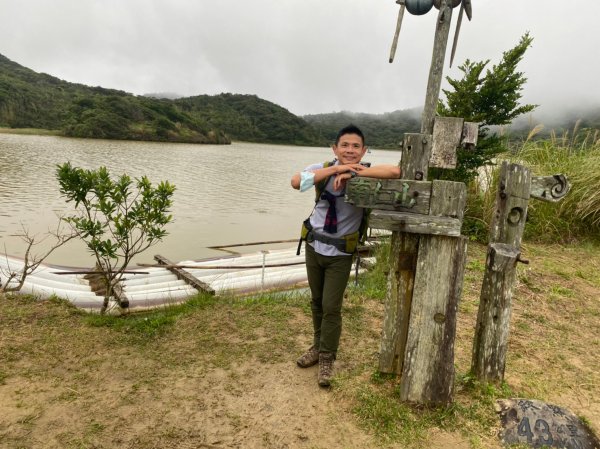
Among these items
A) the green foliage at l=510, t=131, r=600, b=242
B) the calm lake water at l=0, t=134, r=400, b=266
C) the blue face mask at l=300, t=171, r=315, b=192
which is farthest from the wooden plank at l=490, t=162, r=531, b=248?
the calm lake water at l=0, t=134, r=400, b=266

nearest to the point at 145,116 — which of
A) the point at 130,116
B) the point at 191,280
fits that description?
the point at 130,116

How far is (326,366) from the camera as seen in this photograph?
3318 mm

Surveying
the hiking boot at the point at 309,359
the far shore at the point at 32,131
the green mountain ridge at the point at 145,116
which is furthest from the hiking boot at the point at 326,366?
the far shore at the point at 32,131

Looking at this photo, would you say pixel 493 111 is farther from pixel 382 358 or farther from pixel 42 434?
pixel 42 434

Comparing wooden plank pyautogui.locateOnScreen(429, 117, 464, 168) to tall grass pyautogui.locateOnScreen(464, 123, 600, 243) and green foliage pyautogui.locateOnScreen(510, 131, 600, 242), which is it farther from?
green foliage pyautogui.locateOnScreen(510, 131, 600, 242)

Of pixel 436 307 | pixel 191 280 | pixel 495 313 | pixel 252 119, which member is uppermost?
pixel 252 119

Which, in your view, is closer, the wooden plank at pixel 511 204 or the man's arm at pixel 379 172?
the man's arm at pixel 379 172

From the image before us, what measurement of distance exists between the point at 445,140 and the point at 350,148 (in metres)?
0.70

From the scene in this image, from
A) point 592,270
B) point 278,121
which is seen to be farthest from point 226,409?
point 278,121

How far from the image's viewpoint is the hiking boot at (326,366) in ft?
10.7

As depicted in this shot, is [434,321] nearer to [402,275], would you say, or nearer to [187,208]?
[402,275]

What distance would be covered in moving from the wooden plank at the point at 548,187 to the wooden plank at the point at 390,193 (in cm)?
94

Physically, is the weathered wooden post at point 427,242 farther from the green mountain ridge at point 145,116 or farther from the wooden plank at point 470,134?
the green mountain ridge at point 145,116

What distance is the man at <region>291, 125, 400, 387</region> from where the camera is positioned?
3.02 meters
